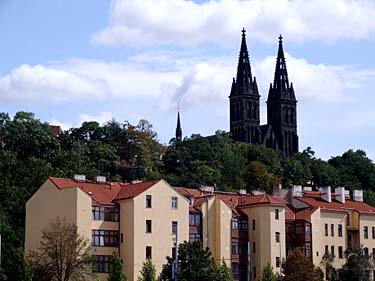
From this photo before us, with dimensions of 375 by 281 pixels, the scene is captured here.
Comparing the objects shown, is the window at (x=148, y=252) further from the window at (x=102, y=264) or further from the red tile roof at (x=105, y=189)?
the red tile roof at (x=105, y=189)

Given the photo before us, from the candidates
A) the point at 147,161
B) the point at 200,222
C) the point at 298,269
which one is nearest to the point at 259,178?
the point at 147,161

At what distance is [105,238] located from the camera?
94.9m

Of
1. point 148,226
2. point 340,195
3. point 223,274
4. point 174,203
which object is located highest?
point 340,195

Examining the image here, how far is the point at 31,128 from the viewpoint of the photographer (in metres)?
149

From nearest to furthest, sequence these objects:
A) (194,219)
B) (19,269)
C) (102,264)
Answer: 1. (19,269)
2. (102,264)
3. (194,219)

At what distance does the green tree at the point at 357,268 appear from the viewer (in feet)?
338

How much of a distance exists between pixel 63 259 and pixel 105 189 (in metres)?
14.6

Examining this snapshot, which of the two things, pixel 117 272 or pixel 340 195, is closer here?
pixel 117 272

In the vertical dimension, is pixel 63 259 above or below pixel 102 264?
above

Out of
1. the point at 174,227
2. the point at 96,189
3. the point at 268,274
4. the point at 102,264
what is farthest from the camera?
the point at 96,189

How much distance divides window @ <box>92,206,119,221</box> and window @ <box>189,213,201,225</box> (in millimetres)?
7542

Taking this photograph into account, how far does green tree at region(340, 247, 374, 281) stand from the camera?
102875 millimetres

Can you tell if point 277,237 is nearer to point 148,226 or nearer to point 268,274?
point 268,274

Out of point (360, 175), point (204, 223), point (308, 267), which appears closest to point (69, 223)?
point (204, 223)
